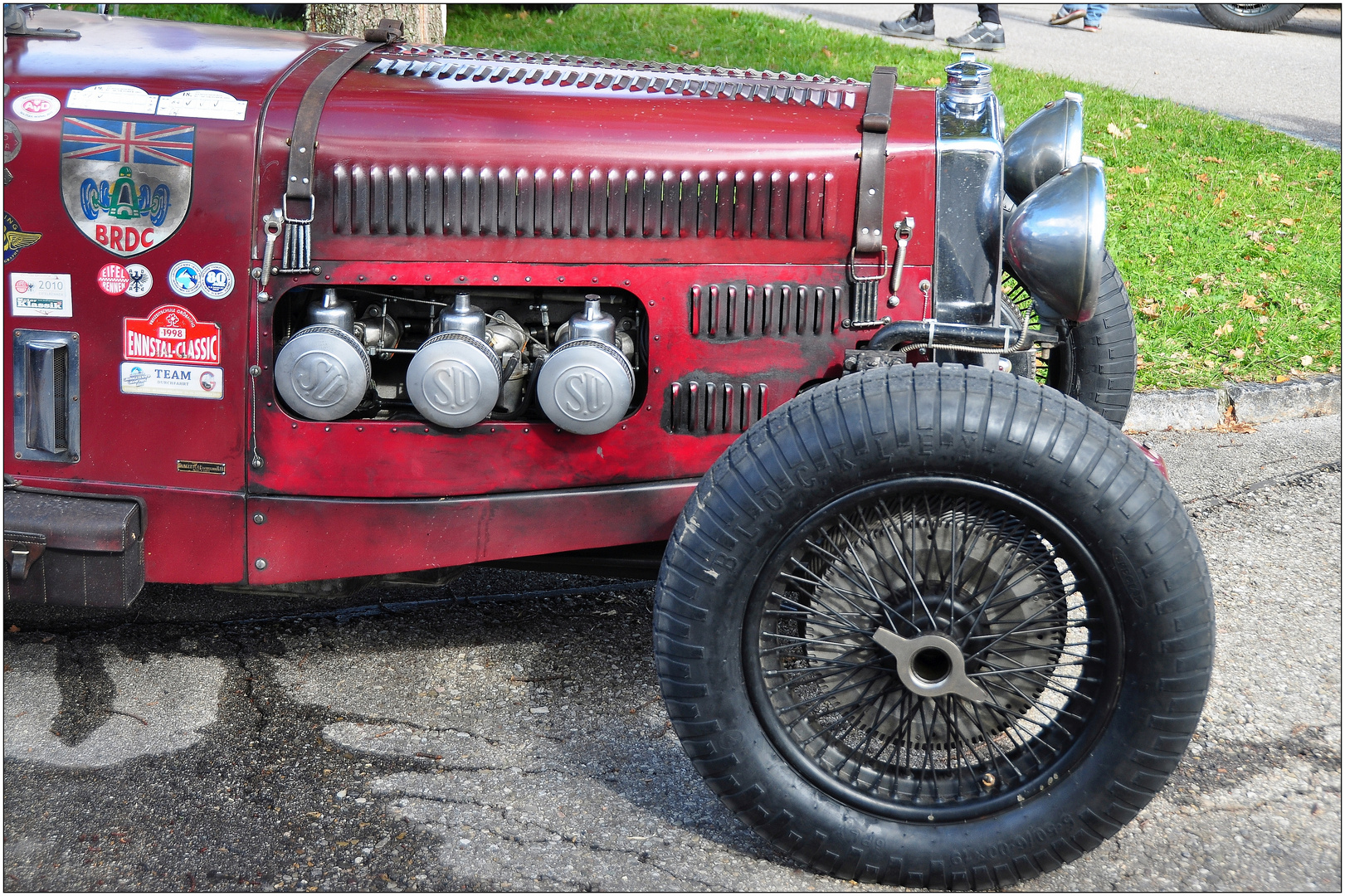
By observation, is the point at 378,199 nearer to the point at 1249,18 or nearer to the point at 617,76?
the point at 617,76

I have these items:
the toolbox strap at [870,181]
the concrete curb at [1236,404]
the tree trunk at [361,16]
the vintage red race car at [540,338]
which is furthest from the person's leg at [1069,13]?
the toolbox strap at [870,181]

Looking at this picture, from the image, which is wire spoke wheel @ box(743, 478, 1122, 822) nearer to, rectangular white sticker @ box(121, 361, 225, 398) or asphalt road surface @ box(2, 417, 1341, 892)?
asphalt road surface @ box(2, 417, 1341, 892)

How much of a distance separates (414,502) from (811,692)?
1.03 m

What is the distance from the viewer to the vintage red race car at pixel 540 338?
2.32 metres

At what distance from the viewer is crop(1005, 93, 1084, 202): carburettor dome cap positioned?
300 centimetres

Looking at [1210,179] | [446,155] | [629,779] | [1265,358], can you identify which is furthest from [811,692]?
[1210,179]

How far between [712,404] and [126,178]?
141cm

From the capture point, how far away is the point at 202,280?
2.62 metres

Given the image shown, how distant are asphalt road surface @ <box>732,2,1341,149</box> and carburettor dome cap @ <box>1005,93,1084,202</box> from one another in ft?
19.2

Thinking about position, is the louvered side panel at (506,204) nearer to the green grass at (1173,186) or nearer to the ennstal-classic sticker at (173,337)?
the ennstal-classic sticker at (173,337)

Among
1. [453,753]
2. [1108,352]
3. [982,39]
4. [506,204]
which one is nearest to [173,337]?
[506,204]

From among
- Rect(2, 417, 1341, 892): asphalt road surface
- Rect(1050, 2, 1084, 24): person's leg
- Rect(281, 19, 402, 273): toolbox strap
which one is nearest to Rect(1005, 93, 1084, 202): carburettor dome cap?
Rect(2, 417, 1341, 892): asphalt road surface

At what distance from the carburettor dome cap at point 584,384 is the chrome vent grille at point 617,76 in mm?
698

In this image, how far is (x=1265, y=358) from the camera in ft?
16.5
